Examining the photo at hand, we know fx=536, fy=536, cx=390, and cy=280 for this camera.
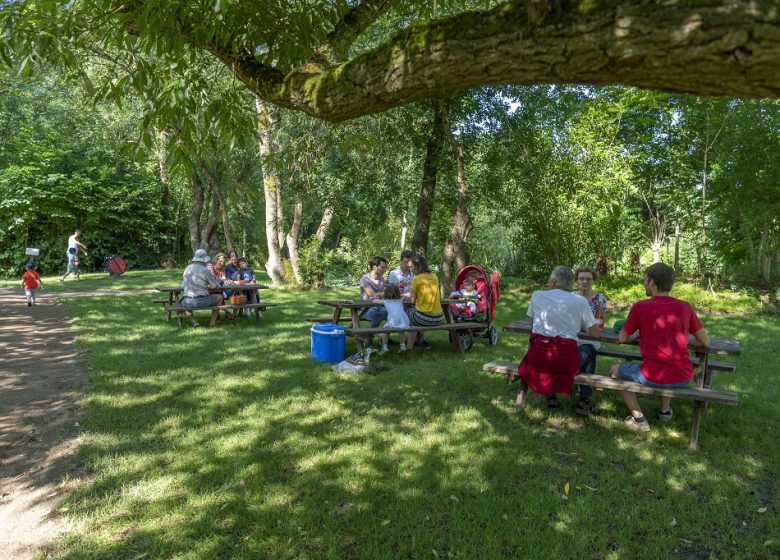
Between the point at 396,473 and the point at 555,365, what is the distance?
5.88 feet

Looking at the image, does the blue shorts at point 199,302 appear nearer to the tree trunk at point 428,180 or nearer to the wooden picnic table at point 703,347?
the tree trunk at point 428,180

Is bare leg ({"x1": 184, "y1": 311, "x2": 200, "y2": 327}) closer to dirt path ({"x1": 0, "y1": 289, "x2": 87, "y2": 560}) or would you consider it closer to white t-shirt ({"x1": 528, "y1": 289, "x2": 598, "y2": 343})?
dirt path ({"x1": 0, "y1": 289, "x2": 87, "y2": 560})

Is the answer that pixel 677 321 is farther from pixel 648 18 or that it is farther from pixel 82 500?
pixel 82 500

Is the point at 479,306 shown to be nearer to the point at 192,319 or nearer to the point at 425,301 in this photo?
the point at 425,301

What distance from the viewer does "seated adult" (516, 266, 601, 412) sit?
15.2ft

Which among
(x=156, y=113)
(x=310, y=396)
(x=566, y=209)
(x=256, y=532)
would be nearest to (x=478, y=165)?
(x=566, y=209)

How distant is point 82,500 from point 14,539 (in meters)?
0.40

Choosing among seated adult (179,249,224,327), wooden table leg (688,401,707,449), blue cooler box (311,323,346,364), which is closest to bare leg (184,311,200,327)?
seated adult (179,249,224,327)

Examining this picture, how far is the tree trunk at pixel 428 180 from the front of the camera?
12531mm

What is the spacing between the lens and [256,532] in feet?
9.62

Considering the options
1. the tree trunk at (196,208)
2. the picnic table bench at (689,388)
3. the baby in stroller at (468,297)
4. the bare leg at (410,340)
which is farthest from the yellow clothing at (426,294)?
the tree trunk at (196,208)

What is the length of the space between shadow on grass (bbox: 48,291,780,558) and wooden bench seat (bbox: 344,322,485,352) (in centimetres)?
67

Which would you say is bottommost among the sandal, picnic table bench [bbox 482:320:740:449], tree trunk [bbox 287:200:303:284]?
the sandal

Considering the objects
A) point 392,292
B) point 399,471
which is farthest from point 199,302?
point 399,471
